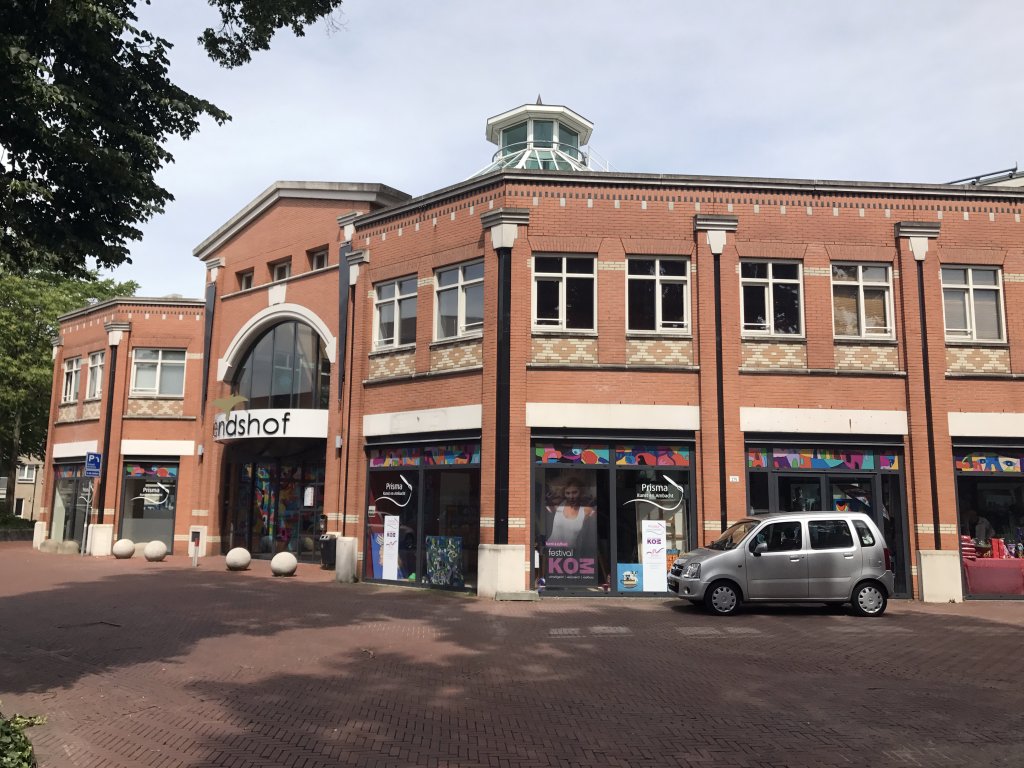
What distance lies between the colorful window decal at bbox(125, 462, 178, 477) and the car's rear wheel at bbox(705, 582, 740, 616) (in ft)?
66.9

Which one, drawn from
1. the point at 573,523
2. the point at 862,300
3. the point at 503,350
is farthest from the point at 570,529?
the point at 862,300

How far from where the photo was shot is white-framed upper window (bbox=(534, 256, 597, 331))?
Answer: 17656 millimetres

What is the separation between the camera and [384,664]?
998 centimetres

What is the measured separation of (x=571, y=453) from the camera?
56.3 ft

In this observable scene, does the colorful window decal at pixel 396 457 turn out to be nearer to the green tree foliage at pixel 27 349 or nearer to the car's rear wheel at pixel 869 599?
the car's rear wheel at pixel 869 599

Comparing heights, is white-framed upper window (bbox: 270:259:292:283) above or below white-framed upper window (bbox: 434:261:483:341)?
above

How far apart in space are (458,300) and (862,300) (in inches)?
363

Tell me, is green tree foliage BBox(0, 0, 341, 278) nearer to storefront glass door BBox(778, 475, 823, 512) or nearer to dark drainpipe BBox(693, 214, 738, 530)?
dark drainpipe BBox(693, 214, 738, 530)

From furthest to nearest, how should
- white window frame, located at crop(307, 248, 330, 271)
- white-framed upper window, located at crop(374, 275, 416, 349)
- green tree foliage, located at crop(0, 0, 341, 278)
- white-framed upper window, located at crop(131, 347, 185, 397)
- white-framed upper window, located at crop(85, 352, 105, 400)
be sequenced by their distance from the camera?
white-framed upper window, located at crop(85, 352, 105, 400), white-framed upper window, located at crop(131, 347, 185, 397), white window frame, located at crop(307, 248, 330, 271), white-framed upper window, located at crop(374, 275, 416, 349), green tree foliage, located at crop(0, 0, 341, 278)

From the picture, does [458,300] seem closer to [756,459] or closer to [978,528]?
[756,459]

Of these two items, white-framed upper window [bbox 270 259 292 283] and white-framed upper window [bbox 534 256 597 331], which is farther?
white-framed upper window [bbox 270 259 292 283]

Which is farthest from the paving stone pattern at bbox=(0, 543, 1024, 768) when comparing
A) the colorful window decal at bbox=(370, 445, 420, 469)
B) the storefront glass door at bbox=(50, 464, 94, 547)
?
the storefront glass door at bbox=(50, 464, 94, 547)

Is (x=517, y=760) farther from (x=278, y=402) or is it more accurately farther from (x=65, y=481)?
(x=65, y=481)

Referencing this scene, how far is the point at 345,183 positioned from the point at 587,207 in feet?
28.6
